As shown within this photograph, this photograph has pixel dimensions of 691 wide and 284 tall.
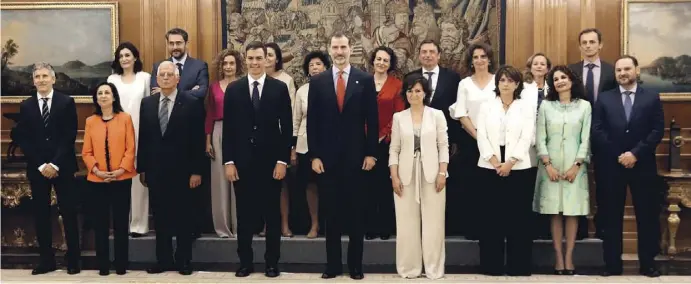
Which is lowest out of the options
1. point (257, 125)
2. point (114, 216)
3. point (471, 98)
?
point (114, 216)

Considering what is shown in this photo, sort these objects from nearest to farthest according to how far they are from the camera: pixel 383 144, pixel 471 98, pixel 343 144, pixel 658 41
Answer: pixel 343 144 → pixel 471 98 → pixel 383 144 → pixel 658 41

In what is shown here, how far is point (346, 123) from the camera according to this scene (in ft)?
20.4

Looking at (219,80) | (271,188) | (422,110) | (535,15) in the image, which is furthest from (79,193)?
(535,15)

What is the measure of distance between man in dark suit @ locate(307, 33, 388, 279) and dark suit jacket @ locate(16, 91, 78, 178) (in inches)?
80.0

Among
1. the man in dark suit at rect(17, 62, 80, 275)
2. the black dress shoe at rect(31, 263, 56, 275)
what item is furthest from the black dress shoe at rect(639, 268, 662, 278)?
the black dress shoe at rect(31, 263, 56, 275)

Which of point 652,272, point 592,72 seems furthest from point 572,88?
point 652,272

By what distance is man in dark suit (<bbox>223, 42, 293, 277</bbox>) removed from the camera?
628 cm

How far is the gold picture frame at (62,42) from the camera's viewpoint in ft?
26.7

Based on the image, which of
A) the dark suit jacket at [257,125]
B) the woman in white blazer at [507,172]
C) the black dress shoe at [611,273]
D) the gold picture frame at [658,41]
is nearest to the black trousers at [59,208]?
the dark suit jacket at [257,125]

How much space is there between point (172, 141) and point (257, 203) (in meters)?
0.87

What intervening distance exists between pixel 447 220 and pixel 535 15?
87.1 inches

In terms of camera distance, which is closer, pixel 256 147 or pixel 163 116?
pixel 256 147

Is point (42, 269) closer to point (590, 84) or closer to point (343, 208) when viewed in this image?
point (343, 208)

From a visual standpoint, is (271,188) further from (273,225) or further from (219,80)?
(219,80)
